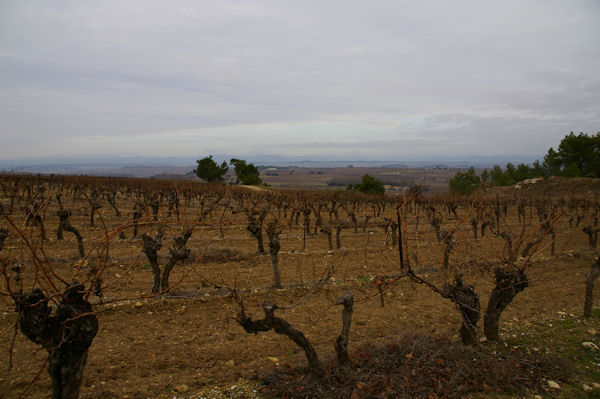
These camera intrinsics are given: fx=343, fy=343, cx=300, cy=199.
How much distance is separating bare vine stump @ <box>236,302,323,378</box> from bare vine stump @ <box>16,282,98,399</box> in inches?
70.5

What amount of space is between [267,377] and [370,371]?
1.55 metres

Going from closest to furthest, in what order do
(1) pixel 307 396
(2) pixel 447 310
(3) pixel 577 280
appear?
(1) pixel 307 396 → (2) pixel 447 310 → (3) pixel 577 280

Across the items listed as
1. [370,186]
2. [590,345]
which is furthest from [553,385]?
[370,186]

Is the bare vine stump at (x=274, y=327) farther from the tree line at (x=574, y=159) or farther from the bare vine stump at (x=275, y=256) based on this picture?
the tree line at (x=574, y=159)

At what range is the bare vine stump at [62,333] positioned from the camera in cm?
375

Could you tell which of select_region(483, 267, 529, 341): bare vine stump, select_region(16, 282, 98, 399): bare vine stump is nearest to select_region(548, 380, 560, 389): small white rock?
select_region(483, 267, 529, 341): bare vine stump

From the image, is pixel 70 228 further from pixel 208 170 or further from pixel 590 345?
pixel 208 170

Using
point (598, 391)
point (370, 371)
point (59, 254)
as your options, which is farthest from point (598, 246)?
point (59, 254)

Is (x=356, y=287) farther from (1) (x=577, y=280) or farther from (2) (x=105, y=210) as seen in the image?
(2) (x=105, y=210)

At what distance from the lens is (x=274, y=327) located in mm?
4730

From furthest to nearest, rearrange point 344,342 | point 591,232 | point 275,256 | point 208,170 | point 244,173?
point 244,173
point 208,170
point 591,232
point 275,256
point 344,342

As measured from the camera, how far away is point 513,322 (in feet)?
24.4

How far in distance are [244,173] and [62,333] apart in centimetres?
5899

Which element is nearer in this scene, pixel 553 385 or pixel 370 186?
pixel 553 385
